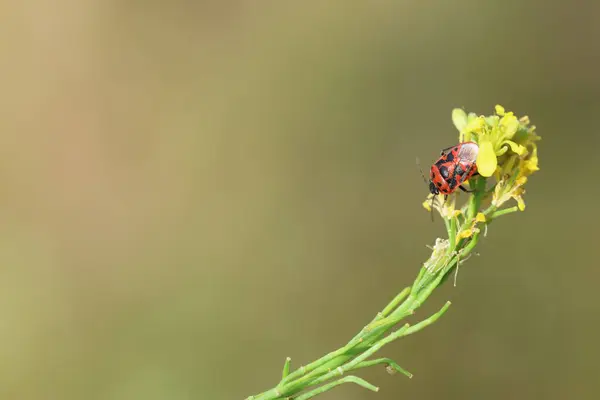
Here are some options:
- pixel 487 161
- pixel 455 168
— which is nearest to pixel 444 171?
pixel 455 168

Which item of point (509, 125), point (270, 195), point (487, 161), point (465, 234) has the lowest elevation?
point (465, 234)

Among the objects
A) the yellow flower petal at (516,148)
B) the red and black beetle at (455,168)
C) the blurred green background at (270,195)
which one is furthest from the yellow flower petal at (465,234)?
the blurred green background at (270,195)

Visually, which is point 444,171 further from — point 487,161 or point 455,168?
point 487,161

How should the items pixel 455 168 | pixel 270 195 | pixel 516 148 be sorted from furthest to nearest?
1. pixel 270 195
2. pixel 455 168
3. pixel 516 148

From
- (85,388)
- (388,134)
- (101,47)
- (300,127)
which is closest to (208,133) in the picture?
(300,127)

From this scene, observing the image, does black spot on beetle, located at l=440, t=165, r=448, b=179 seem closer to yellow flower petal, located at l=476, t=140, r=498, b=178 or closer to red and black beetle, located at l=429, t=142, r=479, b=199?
red and black beetle, located at l=429, t=142, r=479, b=199

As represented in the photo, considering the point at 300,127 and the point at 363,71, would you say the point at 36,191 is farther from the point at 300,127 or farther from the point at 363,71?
the point at 363,71

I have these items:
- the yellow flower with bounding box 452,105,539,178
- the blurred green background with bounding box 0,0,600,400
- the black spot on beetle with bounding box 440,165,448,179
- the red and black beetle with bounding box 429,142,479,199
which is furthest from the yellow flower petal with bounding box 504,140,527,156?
the blurred green background with bounding box 0,0,600,400

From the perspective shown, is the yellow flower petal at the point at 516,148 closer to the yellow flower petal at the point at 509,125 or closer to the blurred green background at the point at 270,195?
the yellow flower petal at the point at 509,125
